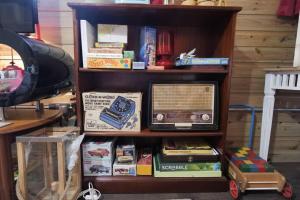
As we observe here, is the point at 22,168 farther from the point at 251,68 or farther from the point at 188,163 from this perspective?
the point at 251,68

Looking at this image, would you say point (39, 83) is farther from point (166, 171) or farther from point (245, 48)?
point (245, 48)

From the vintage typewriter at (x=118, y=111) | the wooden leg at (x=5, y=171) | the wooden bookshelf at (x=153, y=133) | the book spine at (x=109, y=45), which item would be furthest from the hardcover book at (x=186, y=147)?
the wooden leg at (x=5, y=171)

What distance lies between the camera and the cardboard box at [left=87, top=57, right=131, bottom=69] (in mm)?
1051

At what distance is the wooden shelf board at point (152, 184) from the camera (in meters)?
1.16

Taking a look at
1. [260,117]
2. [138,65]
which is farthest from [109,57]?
[260,117]

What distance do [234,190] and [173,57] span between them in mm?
885

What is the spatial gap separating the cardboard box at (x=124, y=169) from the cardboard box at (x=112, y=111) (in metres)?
0.22

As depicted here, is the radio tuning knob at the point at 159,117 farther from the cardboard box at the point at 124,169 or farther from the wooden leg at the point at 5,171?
the wooden leg at the point at 5,171

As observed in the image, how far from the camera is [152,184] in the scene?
45.7 inches

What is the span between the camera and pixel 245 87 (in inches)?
58.2

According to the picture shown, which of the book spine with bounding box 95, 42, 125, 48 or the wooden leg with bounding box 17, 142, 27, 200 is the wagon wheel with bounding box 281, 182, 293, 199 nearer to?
the book spine with bounding box 95, 42, 125, 48

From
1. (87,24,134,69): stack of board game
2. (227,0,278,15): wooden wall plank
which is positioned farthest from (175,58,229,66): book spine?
(227,0,278,15): wooden wall plank

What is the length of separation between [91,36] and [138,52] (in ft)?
1.09

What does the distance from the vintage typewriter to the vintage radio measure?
12 centimetres
